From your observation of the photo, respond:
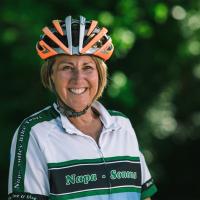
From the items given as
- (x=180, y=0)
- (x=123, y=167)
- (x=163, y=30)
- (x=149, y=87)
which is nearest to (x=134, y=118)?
(x=149, y=87)

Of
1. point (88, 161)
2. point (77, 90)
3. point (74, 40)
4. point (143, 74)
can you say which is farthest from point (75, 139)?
point (143, 74)

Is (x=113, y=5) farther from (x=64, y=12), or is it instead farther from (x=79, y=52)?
(x=79, y=52)

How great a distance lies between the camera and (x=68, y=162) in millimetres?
3758

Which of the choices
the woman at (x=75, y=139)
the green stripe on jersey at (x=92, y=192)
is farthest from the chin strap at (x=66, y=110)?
the green stripe on jersey at (x=92, y=192)

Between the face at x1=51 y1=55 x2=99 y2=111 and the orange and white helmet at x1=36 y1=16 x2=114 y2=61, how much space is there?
4 cm

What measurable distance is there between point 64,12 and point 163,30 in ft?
3.88

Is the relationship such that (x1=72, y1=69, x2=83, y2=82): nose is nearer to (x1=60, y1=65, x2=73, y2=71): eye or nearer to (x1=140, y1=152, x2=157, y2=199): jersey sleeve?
(x1=60, y1=65, x2=73, y2=71): eye

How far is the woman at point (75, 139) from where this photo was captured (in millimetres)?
3709

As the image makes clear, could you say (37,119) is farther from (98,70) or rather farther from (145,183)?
(145,183)

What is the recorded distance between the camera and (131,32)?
6.66m

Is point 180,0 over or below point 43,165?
over

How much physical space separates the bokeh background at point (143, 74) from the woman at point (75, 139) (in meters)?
2.39

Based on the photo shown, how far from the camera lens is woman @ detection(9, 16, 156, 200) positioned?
3.71m

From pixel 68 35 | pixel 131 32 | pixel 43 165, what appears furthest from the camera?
pixel 131 32
